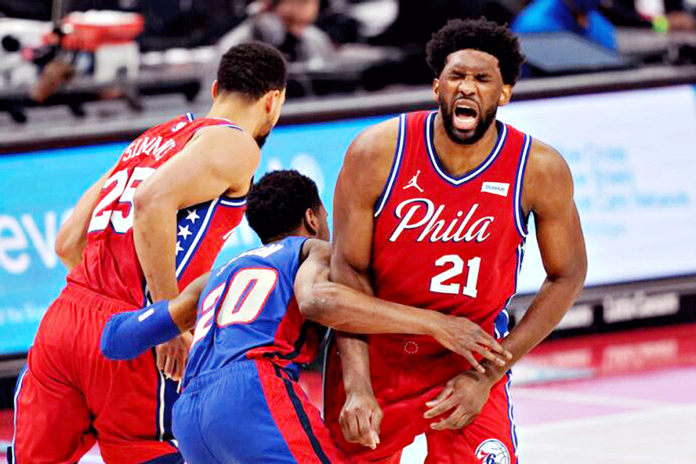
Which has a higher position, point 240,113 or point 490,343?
point 240,113

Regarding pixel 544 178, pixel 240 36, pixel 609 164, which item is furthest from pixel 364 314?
pixel 240 36

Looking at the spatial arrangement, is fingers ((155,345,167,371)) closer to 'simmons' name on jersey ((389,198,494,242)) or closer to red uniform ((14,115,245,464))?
red uniform ((14,115,245,464))

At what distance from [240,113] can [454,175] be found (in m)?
1.12

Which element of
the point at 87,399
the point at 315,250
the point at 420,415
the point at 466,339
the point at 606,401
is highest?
the point at 315,250

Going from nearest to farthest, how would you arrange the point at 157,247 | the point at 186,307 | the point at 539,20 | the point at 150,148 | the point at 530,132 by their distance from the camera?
the point at 186,307, the point at 157,247, the point at 150,148, the point at 530,132, the point at 539,20

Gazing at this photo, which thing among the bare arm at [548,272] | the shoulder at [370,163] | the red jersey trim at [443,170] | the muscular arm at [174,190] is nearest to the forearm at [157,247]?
the muscular arm at [174,190]

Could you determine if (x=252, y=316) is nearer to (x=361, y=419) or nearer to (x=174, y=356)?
(x=361, y=419)

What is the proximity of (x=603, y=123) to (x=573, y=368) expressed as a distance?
172 centimetres

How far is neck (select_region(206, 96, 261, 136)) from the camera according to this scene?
5301 millimetres

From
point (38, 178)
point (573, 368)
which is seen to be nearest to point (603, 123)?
point (573, 368)

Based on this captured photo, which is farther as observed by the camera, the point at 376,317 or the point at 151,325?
the point at 151,325

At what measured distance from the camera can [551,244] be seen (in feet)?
14.9

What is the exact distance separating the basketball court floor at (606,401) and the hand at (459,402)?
2429 mm

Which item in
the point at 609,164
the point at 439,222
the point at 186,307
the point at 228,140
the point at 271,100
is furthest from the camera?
the point at 609,164
